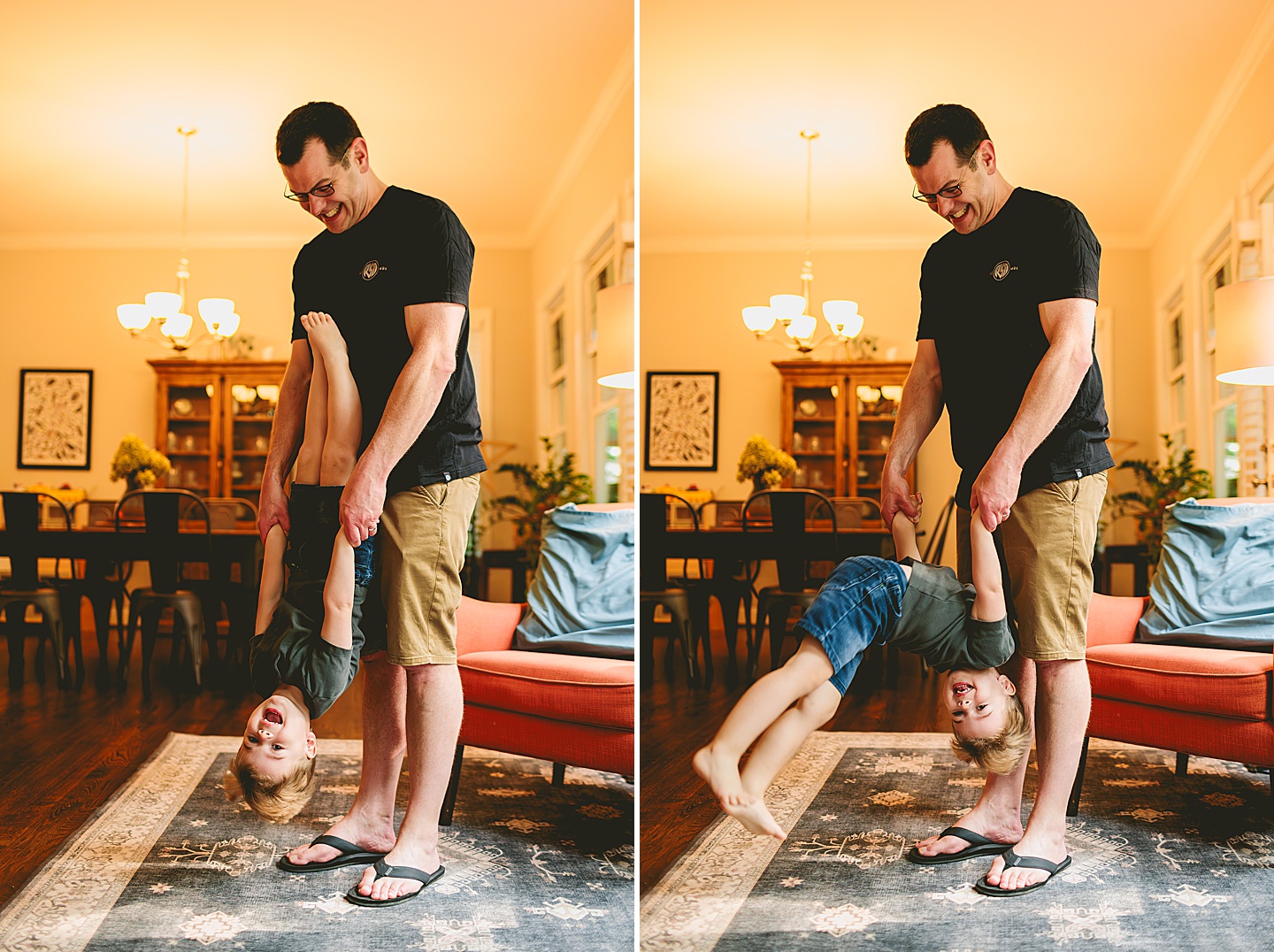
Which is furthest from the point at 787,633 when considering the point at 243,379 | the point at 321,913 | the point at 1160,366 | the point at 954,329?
the point at 243,379

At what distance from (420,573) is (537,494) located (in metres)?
0.33

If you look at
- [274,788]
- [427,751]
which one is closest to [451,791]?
[427,751]

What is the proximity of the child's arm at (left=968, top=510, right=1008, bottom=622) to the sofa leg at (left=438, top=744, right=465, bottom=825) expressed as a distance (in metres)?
1.13

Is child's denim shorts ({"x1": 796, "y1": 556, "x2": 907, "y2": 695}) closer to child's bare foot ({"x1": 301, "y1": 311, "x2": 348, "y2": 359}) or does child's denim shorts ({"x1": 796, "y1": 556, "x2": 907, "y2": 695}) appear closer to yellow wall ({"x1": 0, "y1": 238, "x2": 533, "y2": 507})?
yellow wall ({"x1": 0, "y1": 238, "x2": 533, "y2": 507})

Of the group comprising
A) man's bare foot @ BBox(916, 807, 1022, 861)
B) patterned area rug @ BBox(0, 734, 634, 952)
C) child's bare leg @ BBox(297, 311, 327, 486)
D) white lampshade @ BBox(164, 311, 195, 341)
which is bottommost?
patterned area rug @ BBox(0, 734, 634, 952)

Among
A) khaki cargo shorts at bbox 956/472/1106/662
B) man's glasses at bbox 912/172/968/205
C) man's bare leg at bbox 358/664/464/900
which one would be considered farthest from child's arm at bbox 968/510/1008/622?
man's bare leg at bbox 358/664/464/900

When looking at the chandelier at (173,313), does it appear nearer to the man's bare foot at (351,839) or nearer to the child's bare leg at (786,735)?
the man's bare foot at (351,839)

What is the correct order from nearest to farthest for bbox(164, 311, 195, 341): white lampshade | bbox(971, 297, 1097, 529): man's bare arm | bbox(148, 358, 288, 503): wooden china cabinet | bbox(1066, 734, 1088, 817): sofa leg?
bbox(971, 297, 1097, 529): man's bare arm, bbox(1066, 734, 1088, 817): sofa leg, bbox(148, 358, 288, 503): wooden china cabinet, bbox(164, 311, 195, 341): white lampshade

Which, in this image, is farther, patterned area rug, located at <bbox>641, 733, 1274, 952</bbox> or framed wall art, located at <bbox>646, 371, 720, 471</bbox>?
framed wall art, located at <bbox>646, 371, 720, 471</bbox>

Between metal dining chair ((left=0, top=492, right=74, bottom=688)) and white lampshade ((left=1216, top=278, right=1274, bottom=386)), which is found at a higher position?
white lampshade ((left=1216, top=278, right=1274, bottom=386))

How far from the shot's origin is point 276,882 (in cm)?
206

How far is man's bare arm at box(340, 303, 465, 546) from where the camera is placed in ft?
6.63

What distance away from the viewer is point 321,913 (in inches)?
79.6

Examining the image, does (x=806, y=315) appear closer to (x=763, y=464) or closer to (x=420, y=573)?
(x=763, y=464)
